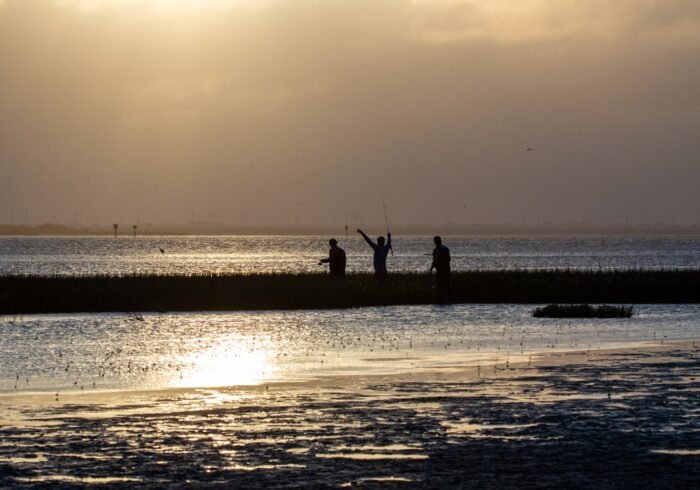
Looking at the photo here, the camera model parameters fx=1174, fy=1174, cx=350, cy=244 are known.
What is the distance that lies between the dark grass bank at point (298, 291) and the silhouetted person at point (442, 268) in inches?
20.5

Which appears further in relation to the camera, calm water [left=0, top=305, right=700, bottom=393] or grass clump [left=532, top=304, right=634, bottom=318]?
grass clump [left=532, top=304, right=634, bottom=318]

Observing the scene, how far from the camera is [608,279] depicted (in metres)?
45.8

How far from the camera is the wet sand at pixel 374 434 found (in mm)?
11594

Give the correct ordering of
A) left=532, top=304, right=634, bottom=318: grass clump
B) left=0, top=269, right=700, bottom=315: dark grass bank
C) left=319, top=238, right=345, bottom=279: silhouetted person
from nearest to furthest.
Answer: left=532, top=304, right=634, bottom=318: grass clump, left=0, top=269, right=700, bottom=315: dark grass bank, left=319, top=238, right=345, bottom=279: silhouetted person

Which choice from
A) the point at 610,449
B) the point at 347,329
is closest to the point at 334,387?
the point at 610,449

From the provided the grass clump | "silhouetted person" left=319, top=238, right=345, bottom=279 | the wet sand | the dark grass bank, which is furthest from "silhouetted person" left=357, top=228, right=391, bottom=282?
the wet sand

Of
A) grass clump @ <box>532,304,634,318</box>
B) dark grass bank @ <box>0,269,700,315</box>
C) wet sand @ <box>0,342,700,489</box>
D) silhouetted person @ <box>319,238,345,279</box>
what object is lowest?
wet sand @ <box>0,342,700,489</box>

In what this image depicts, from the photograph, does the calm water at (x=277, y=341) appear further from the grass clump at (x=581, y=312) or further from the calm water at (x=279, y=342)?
the grass clump at (x=581, y=312)

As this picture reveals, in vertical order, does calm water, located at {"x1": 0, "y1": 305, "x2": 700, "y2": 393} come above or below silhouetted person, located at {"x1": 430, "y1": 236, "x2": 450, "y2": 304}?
below

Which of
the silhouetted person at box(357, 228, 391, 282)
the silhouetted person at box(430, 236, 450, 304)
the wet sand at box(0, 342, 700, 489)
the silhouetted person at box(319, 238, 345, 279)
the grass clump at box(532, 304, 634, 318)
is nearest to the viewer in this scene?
the wet sand at box(0, 342, 700, 489)

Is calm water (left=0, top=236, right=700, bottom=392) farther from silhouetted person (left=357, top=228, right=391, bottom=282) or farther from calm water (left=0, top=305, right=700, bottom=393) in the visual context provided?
silhouetted person (left=357, top=228, right=391, bottom=282)

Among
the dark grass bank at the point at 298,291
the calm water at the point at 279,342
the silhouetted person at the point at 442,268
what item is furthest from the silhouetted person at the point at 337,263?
the silhouetted person at the point at 442,268

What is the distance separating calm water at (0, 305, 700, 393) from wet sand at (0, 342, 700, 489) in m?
2.29

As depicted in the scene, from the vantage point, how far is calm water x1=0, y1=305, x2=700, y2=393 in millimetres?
20734
